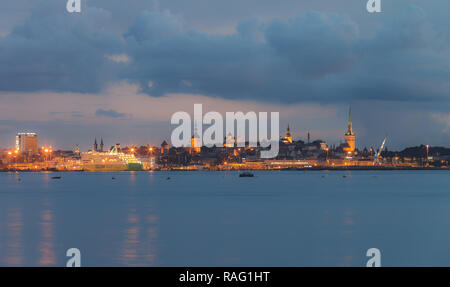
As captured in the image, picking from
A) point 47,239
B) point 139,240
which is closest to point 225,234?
point 139,240

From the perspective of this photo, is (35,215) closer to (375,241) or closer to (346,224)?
(346,224)

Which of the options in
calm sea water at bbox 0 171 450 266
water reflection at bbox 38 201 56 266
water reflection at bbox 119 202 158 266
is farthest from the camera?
calm sea water at bbox 0 171 450 266

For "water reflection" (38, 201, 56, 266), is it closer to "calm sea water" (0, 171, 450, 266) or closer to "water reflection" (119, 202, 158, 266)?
"calm sea water" (0, 171, 450, 266)

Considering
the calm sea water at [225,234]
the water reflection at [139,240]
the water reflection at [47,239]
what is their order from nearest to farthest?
1. the water reflection at [139,240]
2. the water reflection at [47,239]
3. the calm sea water at [225,234]

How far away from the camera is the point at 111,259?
24.3m

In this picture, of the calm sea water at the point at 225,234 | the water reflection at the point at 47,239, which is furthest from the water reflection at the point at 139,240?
the water reflection at the point at 47,239

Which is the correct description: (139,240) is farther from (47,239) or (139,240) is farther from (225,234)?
(225,234)

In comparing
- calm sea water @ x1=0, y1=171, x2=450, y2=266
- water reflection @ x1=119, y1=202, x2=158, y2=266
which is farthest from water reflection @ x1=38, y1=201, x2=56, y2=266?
water reflection @ x1=119, y1=202, x2=158, y2=266

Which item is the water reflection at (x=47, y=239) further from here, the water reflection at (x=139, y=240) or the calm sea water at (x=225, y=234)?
the water reflection at (x=139, y=240)

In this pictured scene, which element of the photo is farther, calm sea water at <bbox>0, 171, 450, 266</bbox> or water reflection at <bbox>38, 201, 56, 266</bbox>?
calm sea water at <bbox>0, 171, 450, 266</bbox>

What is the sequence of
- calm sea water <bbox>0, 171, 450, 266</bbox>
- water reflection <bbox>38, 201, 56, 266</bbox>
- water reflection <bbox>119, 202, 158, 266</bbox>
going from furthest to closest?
calm sea water <bbox>0, 171, 450, 266</bbox> → water reflection <bbox>38, 201, 56, 266</bbox> → water reflection <bbox>119, 202, 158, 266</bbox>

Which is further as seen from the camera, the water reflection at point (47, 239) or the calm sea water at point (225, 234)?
the calm sea water at point (225, 234)
